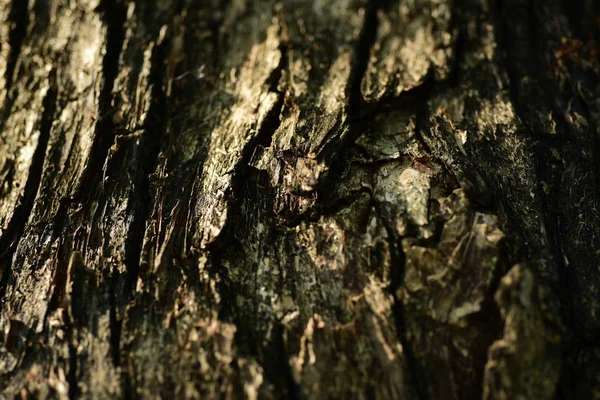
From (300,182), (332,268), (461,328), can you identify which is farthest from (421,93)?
(461,328)

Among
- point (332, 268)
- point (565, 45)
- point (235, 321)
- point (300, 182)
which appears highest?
point (565, 45)

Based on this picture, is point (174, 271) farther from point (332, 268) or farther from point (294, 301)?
point (332, 268)

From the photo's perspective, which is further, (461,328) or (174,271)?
(174,271)

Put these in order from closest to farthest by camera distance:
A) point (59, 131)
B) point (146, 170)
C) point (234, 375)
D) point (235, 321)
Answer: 1. point (234, 375)
2. point (235, 321)
3. point (146, 170)
4. point (59, 131)

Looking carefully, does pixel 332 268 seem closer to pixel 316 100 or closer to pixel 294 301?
pixel 294 301

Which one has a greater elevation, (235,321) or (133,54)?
(133,54)

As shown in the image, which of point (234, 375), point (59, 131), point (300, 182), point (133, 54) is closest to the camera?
point (234, 375)
